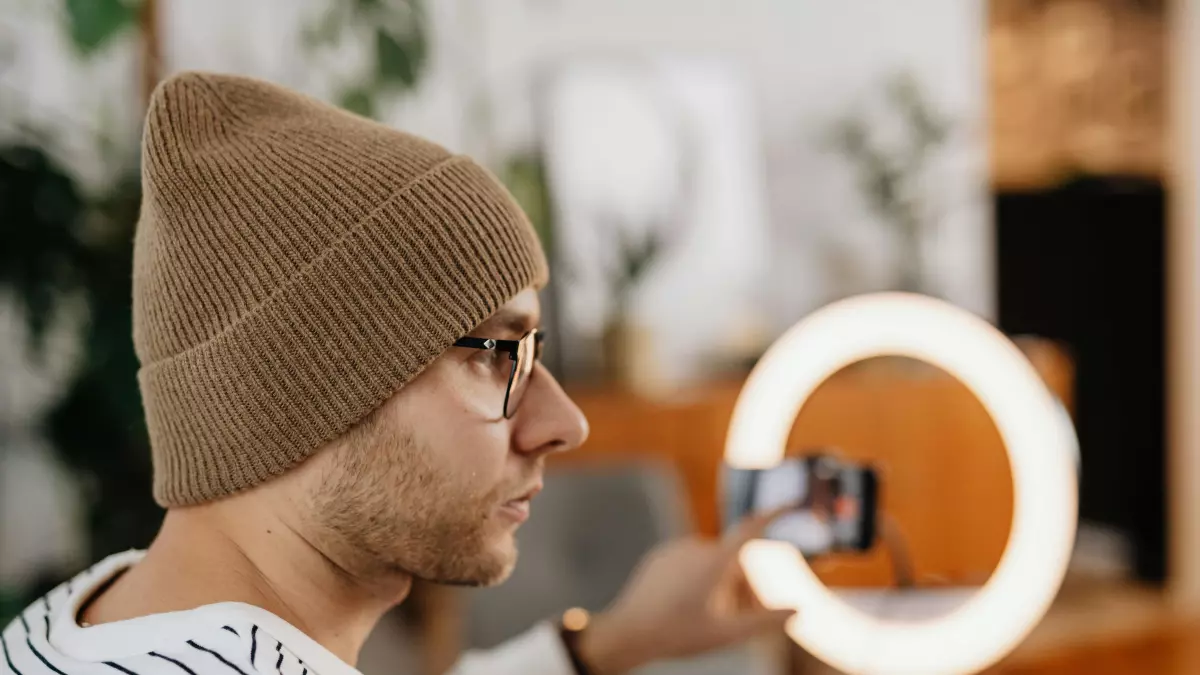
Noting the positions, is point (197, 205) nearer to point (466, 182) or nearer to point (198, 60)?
point (466, 182)

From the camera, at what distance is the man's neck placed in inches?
31.9

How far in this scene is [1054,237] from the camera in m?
4.14

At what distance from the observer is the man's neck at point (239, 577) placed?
0.81 metres

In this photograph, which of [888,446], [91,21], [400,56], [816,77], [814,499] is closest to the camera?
[814,499]

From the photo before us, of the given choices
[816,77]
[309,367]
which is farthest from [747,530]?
[816,77]

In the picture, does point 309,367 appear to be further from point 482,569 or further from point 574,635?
point 574,635

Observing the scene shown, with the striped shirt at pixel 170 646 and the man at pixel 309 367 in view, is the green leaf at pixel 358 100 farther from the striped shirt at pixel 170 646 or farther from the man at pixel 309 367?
the striped shirt at pixel 170 646

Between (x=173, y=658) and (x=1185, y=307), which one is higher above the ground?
(x=173, y=658)

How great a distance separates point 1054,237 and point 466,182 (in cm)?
380

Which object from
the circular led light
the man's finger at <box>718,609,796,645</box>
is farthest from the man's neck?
the circular led light

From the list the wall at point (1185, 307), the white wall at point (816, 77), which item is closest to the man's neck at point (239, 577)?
the white wall at point (816, 77)

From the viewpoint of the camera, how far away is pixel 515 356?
893mm

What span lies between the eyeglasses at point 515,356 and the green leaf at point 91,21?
111 cm

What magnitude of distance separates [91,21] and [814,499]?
132 cm
